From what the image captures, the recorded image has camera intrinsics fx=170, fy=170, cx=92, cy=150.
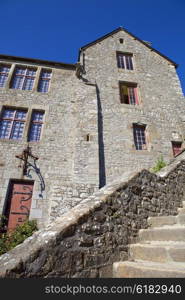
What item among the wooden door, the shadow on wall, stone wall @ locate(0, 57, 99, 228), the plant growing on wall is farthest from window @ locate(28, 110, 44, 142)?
the plant growing on wall

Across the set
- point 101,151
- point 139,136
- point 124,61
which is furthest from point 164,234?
point 124,61

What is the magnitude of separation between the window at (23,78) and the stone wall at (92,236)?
26.7 ft

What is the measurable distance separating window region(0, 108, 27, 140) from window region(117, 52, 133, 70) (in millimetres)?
6751

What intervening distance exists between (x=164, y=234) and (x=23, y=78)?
9711 mm

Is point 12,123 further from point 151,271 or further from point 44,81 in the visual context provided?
point 151,271

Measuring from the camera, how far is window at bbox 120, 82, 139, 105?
985 centimetres

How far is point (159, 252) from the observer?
7.18ft

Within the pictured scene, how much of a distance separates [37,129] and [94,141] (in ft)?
9.11

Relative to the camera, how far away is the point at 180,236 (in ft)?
7.84

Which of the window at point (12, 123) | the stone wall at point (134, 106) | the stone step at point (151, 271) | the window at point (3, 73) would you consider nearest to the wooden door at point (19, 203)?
the window at point (12, 123)

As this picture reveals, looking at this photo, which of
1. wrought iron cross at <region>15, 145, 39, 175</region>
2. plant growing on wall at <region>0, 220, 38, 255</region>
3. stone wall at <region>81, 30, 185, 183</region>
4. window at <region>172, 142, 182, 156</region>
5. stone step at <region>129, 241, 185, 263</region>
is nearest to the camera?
stone step at <region>129, 241, 185, 263</region>

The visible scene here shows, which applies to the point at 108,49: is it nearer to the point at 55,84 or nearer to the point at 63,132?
the point at 55,84

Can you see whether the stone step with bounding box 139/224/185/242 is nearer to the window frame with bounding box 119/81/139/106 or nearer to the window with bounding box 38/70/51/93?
the window frame with bounding box 119/81/139/106

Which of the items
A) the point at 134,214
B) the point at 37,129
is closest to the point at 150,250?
the point at 134,214
